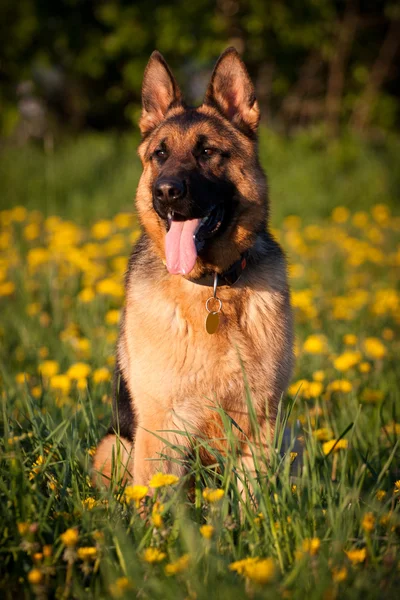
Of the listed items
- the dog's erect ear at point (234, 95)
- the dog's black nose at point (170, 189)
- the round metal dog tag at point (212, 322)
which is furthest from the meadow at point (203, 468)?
the dog's erect ear at point (234, 95)

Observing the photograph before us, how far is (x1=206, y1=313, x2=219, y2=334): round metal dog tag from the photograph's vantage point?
2723 millimetres

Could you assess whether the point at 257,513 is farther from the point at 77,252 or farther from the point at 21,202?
the point at 21,202

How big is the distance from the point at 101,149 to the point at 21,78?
3271 millimetres

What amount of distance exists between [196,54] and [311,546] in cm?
1309

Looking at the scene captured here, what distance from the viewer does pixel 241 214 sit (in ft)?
9.96

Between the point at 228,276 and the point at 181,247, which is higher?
the point at 181,247

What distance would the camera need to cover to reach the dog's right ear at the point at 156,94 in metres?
3.26

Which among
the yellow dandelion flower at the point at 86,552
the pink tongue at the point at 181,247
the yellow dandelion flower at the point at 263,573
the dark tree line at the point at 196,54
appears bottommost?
the yellow dandelion flower at the point at 86,552

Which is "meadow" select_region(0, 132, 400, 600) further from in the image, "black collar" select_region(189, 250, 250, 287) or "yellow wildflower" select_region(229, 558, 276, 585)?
"black collar" select_region(189, 250, 250, 287)

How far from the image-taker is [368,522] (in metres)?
1.99

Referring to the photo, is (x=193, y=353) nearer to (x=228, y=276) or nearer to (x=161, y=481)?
(x=228, y=276)

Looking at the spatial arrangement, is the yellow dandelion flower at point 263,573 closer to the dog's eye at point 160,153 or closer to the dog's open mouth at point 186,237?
the dog's open mouth at point 186,237

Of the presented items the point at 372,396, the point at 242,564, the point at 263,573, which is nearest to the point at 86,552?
the point at 242,564

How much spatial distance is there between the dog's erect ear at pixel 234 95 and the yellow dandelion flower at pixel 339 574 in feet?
7.35
